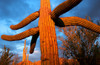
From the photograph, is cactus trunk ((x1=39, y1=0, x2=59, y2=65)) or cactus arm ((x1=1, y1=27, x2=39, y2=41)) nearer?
cactus trunk ((x1=39, y1=0, x2=59, y2=65))

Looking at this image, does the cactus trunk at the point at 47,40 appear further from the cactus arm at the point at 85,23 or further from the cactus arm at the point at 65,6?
the cactus arm at the point at 85,23

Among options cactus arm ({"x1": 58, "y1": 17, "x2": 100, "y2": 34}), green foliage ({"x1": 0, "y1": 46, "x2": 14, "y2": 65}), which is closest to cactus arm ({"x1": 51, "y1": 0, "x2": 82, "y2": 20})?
cactus arm ({"x1": 58, "y1": 17, "x2": 100, "y2": 34})

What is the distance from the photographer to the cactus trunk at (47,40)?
183 centimetres

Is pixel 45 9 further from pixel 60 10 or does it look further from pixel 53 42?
pixel 53 42

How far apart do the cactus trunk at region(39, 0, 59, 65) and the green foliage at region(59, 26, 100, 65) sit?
7.26m

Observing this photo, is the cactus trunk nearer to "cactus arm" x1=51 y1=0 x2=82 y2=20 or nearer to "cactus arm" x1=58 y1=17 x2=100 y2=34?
"cactus arm" x1=51 y1=0 x2=82 y2=20

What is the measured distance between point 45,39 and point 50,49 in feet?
0.86

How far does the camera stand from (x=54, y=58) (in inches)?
72.7

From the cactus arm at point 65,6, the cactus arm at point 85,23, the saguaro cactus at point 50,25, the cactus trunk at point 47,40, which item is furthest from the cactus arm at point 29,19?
the cactus arm at point 85,23

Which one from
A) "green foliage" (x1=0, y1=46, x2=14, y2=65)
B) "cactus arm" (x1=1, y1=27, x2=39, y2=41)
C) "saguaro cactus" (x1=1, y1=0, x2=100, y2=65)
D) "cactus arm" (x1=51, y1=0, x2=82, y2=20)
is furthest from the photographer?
"green foliage" (x1=0, y1=46, x2=14, y2=65)

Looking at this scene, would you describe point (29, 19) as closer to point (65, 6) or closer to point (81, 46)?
point (65, 6)

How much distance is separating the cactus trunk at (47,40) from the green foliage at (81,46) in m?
7.26

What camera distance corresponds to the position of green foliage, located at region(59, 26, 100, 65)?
8336mm

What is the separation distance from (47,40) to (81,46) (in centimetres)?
793
